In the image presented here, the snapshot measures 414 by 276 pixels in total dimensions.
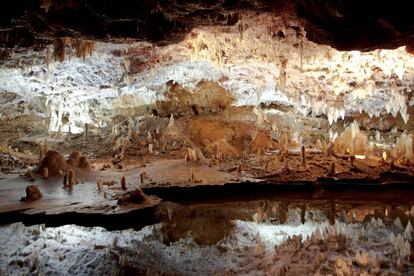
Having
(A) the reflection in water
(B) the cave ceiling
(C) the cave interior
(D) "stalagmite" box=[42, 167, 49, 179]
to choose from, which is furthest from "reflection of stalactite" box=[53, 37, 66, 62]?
(A) the reflection in water

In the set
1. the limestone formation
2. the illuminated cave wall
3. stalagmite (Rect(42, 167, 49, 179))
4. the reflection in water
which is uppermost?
the illuminated cave wall

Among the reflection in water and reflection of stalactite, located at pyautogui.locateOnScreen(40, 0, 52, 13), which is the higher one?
reflection of stalactite, located at pyautogui.locateOnScreen(40, 0, 52, 13)

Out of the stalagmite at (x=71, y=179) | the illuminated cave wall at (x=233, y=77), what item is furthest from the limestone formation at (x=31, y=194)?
the illuminated cave wall at (x=233, y=77)

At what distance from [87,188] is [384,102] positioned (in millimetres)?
10161

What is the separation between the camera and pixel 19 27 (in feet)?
21.9

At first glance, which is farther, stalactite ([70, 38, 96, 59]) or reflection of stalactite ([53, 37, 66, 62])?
stalactite ([70, 38, 96, 59])

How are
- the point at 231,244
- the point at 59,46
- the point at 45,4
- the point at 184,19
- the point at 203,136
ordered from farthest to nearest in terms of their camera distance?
the point at 203,136 < the point at 59,46 < the point at 184,19 < the point at 45,4 < the point at 231,244

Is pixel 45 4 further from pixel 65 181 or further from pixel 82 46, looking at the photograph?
pixel 65 181

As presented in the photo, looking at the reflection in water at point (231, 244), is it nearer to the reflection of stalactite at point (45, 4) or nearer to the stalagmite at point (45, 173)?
the stalagmite at point (45, 173)

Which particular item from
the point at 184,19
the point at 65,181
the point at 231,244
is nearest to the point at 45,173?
the point at 65,181

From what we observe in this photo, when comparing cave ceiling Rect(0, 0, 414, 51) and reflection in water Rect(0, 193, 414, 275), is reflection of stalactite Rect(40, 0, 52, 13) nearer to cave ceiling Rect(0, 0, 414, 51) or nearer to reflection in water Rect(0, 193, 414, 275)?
cave ceiling Rect(0, 0, 414, 51)

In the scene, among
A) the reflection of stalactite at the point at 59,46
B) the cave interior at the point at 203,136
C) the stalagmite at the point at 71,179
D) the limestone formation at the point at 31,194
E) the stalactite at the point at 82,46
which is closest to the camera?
the cave interior at the point at 203,136

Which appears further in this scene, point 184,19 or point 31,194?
point 31,194

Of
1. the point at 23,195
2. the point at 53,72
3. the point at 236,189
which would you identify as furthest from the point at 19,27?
the point at 236,189
